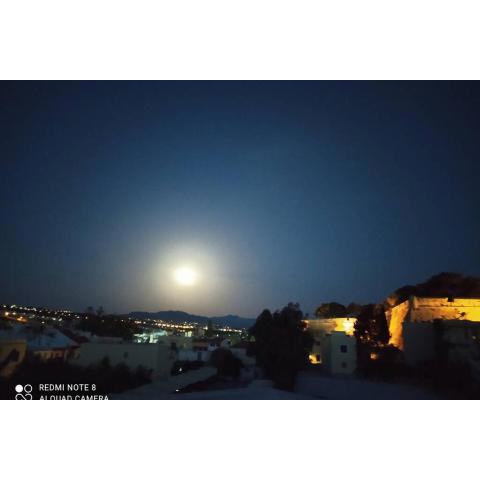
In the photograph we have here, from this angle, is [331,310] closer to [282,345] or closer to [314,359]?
[314,359]

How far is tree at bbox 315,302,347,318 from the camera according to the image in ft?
111

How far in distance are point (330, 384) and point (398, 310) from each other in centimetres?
882

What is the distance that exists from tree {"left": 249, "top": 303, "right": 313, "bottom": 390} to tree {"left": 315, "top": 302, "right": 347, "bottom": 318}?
1280cm

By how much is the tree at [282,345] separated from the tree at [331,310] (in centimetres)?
1280

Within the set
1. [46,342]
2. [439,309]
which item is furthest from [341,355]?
[46,342]

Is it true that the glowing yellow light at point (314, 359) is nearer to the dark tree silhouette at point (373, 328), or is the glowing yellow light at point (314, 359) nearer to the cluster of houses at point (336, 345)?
the cluster of houses at point (336, 345)

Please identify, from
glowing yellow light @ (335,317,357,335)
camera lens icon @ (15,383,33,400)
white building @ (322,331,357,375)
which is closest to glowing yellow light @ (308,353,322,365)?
glowing yellow light @ (335,317,357,335)

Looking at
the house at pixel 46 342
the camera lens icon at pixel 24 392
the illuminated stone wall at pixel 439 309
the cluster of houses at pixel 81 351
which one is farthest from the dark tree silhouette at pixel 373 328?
the camera lens icon at pixel 24 392

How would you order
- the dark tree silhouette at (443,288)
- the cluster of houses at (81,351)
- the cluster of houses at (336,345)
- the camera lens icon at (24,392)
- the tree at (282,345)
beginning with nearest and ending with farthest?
the camera lens icon at (24,392), the cluster of houses at (81,351), the cluster of houses at (336,345), the tree at (282,345), the dark tree silhouette at (443,288)

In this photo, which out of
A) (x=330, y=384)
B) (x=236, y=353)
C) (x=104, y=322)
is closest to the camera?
(x=330, y=384)

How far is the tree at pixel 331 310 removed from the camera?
111ft
